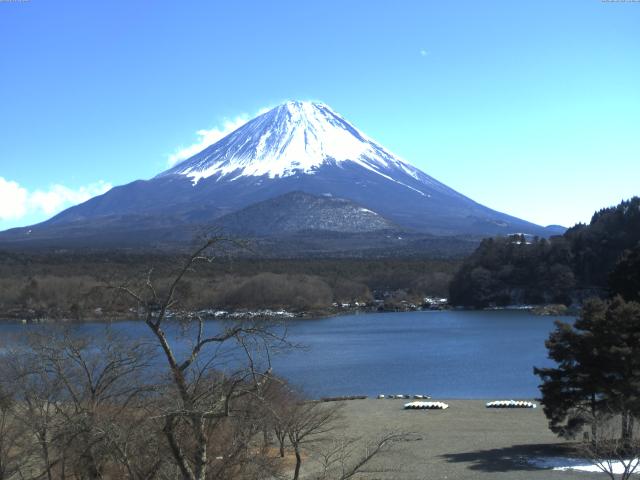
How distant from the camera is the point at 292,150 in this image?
15450 centimetres

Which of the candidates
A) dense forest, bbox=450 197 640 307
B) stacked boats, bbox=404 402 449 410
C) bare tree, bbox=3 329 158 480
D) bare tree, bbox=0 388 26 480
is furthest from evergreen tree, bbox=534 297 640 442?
dense forest, bbox=450 197 640 307

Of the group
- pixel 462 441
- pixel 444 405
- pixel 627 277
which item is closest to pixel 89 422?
pixel 462 441

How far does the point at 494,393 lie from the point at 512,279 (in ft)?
130

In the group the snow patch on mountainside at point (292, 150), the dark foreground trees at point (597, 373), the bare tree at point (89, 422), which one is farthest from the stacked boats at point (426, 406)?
the snow patch on mountainside at point (292, 150)

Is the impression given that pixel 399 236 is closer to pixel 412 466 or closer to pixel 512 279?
pixel 512 279

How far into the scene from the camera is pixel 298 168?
150 metres

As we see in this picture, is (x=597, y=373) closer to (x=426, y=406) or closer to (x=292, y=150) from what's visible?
(x=426, y=406)

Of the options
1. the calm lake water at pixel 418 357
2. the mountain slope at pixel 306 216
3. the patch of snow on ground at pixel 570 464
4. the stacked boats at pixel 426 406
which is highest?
the mountain slope at pixel 306 216

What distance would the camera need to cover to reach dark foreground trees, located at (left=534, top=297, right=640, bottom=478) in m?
12.4

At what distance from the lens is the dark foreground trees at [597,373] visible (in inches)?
487

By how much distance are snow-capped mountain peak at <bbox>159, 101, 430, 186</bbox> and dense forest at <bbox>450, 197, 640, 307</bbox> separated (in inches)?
3482

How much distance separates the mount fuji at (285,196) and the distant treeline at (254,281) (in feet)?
83.6

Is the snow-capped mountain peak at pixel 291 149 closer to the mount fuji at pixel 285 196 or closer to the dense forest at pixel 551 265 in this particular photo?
the mount fuji at pixel 285 196

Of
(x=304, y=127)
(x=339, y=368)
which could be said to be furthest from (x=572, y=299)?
(x=304, y=127)
